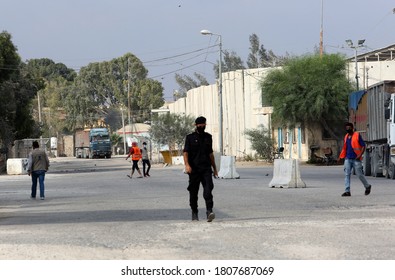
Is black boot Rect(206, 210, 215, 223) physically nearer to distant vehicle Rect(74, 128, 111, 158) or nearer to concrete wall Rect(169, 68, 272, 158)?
concrete wall Rect(169, 68, 272, 158)

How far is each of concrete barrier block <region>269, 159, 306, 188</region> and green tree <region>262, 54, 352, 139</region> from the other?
28.8m

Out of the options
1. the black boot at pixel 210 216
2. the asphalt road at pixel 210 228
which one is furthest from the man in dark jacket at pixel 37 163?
the black boot at pixel 210 216

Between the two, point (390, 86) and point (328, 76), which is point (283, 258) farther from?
point (328, 76)

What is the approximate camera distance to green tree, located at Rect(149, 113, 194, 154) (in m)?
74.9

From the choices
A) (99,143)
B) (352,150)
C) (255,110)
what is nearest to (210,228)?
(352,150)

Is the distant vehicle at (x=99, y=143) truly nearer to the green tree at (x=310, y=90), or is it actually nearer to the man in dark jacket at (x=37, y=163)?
the green tree at (x=310, y=90)

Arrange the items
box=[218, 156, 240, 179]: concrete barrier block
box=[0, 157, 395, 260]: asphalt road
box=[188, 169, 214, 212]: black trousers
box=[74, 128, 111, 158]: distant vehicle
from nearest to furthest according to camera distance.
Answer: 1. box=[0, 157, 395, 260]: asphalt road
2. box=[188, 169, 214, 212]: black trousers
3. box=[218, 156, 240, 179]: concrete barrier block
4. box=[74, 128, 111, 158]: distant vehicle

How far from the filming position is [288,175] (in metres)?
26.2

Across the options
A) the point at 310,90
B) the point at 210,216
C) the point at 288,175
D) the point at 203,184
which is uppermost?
the point at 310,90

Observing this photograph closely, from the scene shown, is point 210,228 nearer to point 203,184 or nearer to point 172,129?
point 203,184

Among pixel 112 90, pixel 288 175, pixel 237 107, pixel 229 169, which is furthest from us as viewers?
pixel 112 90

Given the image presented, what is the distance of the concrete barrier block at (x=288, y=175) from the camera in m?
25.9

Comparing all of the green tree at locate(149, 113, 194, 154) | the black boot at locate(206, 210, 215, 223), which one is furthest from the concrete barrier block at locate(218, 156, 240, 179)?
the green tree at locate(149, 113, 194, 154)

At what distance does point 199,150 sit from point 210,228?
1.76 m
